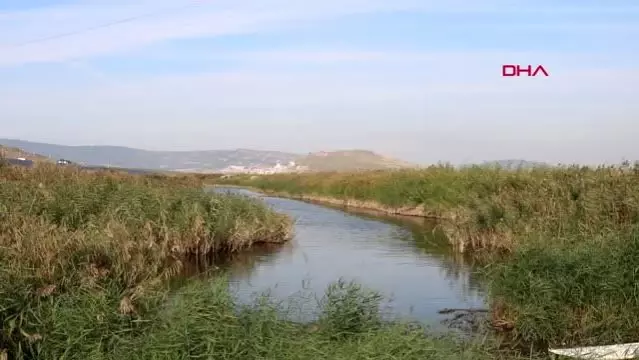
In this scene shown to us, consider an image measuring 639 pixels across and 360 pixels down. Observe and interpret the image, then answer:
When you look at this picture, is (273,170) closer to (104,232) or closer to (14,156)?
(14,156)

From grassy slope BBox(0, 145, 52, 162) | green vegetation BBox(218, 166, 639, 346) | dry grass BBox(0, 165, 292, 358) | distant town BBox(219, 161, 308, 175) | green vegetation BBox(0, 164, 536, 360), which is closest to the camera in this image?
green vegetation BBox(0, 164, 536, 360)

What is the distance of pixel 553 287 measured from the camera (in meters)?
9.65

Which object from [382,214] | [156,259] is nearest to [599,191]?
[156,259]

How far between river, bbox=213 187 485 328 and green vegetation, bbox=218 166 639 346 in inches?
39.0

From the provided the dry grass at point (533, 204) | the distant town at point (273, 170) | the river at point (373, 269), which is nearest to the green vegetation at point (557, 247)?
the dry grass at point (533, 204)

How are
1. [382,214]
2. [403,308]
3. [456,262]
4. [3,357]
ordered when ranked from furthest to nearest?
[382,214] < [456,262] < [403,308] < [3,357]

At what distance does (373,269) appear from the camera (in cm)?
1628

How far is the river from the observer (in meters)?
12.5

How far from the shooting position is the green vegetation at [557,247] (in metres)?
9.43

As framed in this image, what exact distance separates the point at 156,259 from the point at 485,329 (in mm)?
4370

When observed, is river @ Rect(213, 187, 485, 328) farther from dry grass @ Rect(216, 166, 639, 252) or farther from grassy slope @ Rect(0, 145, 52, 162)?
grassy slope @ Rect(0, 145, 52, 162)

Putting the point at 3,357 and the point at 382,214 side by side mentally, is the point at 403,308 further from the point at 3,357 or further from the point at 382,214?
the point at 382,214

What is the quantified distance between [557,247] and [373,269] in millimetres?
6189

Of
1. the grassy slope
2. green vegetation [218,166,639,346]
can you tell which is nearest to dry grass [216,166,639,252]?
green vegetation [218,166,639,346]
